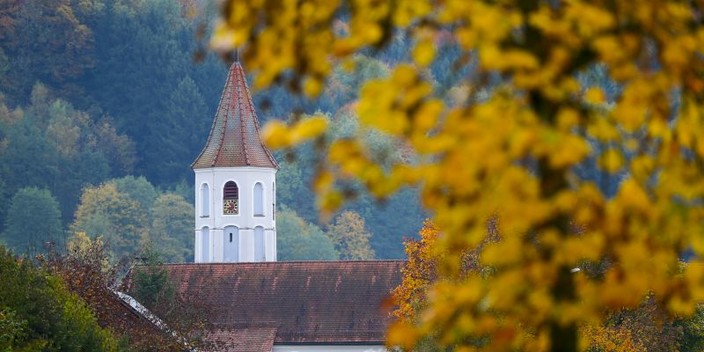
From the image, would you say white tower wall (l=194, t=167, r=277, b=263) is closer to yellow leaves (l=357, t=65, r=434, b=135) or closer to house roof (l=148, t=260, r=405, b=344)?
house roof (l=148, t=260, r=405, b=344)

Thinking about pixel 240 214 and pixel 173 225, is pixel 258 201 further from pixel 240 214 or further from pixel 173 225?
pixel 173 225

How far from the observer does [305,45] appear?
628 centimetres

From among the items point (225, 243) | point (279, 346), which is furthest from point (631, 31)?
point (225, 243)

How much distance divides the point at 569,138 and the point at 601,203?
30 cm

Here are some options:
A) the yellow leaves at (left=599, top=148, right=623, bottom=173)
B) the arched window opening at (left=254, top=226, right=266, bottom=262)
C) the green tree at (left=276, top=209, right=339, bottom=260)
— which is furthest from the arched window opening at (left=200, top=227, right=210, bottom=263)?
the yellow leaves at (left=599, top=148, right=623, bottom=173)

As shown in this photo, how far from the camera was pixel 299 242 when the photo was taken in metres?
123

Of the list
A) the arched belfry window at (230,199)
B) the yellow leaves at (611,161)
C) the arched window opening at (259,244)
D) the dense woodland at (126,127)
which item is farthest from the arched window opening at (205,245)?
the yellow leaves at (611,161)

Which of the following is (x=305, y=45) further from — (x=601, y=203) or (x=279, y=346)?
(x=279, y=346)

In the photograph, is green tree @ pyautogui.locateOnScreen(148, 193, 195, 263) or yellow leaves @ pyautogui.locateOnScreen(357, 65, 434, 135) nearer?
yellow leaves @ pyautogui.locateOnScreen(357, 65, 434, 135)

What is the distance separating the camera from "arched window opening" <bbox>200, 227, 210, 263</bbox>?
3273 inches

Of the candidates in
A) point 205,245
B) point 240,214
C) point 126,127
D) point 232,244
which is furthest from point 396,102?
point 126,127

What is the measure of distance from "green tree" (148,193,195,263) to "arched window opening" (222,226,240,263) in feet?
122

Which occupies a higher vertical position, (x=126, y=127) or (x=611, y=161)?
(x=126, y=127)

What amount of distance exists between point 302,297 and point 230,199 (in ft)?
70.1
